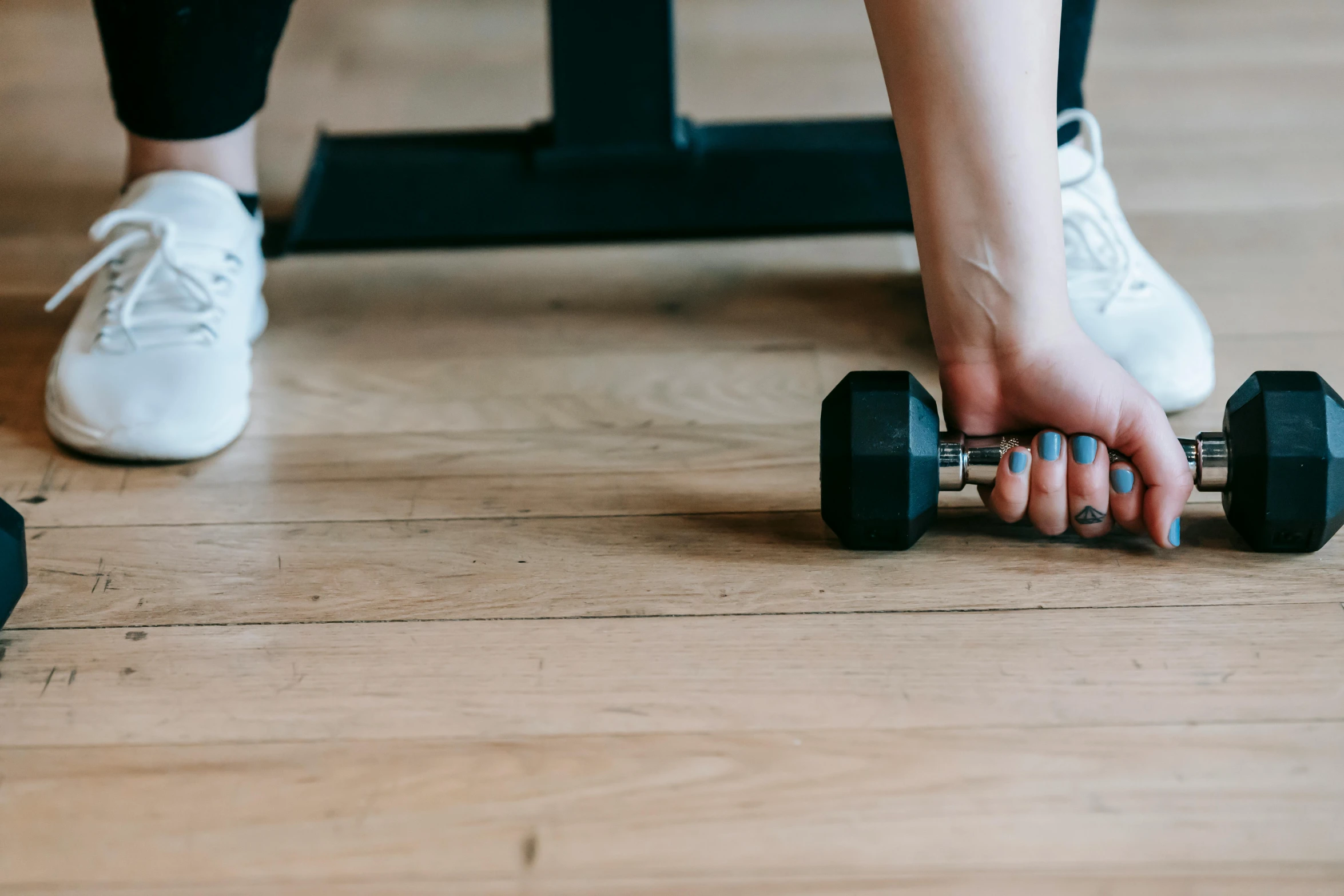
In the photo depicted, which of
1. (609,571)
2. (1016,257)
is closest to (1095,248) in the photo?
(1016,257)

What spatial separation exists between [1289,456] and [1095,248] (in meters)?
0.35

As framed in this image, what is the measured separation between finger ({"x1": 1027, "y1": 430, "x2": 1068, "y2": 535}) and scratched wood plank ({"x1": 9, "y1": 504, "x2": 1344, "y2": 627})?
4 centimetres

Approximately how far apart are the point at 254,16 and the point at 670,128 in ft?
1.40

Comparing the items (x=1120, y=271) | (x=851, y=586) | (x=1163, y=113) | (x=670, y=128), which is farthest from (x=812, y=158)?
(x=851, y=586)

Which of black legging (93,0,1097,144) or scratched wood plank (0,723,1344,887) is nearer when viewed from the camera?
scratched wood plank (0,723,1344,887)

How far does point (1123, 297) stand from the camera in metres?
0.96

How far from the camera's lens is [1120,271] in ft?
3.22

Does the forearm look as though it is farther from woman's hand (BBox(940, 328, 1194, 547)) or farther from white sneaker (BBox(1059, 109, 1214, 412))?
white sneaker (BBox(1059, 109, 1214, 412))

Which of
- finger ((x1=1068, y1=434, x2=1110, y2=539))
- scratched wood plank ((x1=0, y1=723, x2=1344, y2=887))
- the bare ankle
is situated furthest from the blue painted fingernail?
A: the bare ankle

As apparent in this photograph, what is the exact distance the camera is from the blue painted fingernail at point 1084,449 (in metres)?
0.73

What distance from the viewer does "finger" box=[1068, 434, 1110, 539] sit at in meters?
0.73

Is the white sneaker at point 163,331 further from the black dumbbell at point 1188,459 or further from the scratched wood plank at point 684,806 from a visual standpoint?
the black dumbbell at point 1188,459

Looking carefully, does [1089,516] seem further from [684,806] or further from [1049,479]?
[684,806]

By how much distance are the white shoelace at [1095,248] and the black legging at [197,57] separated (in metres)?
0.06
